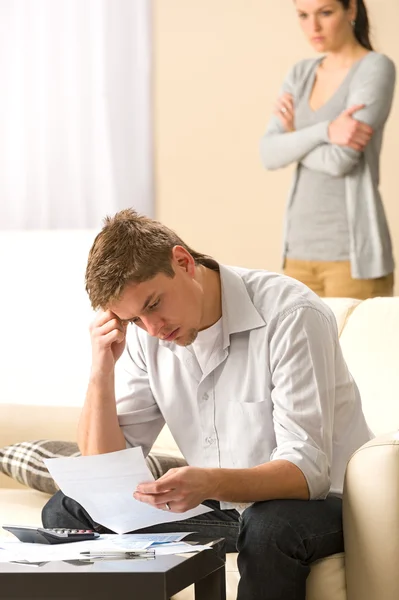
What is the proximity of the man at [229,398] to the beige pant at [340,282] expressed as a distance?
1.44 m

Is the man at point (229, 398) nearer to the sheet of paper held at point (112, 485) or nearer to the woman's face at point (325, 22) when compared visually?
the sheet of paper held at point (112, 485)

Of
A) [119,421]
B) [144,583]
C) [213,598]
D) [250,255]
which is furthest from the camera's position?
[250,255]

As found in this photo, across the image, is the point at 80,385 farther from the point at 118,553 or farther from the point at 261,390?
the point at 118,553

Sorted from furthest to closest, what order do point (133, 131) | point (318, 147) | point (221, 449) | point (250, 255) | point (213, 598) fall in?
point (133, 131) < point (250, 255) < point (318, 147) < point (221, 449) < point (213, 598)

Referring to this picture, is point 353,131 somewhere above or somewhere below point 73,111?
below

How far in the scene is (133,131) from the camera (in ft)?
12.6

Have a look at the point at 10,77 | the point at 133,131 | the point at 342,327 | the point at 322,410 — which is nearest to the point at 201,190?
the point at 133,131

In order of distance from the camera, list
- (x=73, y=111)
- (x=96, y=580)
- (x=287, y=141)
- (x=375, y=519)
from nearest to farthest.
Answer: (x=96, y=580) → (x=375, y=519) → (x=287, y=141) → (x=73, y=111)

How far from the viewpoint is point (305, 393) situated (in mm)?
1636

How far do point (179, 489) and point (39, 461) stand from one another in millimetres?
746

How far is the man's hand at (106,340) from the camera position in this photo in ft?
5.91

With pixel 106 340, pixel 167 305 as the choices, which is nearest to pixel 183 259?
pixel 167 305

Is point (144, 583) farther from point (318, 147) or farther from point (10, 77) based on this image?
point (10, 77)

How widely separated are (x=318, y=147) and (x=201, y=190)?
564mm
